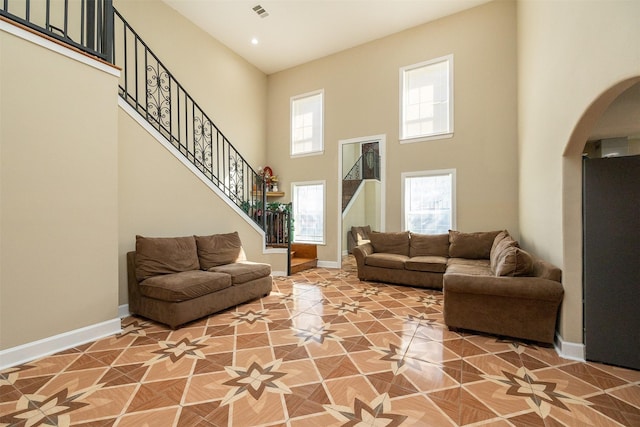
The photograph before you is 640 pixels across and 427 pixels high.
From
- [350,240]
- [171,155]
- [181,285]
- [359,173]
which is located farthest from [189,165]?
[359,173]

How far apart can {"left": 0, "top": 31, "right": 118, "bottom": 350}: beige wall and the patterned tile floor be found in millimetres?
420

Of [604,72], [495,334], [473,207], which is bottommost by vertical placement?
[495,334]

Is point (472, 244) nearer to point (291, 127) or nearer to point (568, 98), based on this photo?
point (568, 98)

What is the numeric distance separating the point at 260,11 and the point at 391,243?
17.3 feet

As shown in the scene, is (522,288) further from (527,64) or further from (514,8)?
(514,8)

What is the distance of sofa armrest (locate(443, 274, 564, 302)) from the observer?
2582mm

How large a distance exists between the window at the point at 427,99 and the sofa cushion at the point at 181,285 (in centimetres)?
481

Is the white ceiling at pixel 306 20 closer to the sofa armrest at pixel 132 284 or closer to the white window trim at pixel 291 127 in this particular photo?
the white window trim at pixel 291 127

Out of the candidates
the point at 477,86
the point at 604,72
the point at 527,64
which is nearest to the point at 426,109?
Result: the point at 477,86

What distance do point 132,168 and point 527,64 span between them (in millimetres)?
5782

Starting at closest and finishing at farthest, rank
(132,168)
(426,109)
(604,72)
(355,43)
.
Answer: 1. (604,72)
2. (132,168)
3. (426,109)
4. (355,43)

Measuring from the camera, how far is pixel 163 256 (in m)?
3.47

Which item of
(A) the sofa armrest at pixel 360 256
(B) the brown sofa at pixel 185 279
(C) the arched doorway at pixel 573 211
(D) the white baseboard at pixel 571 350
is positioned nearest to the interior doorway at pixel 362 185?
(A) the sofa armrest at pixel 360 256

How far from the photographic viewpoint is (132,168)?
3559 mm
